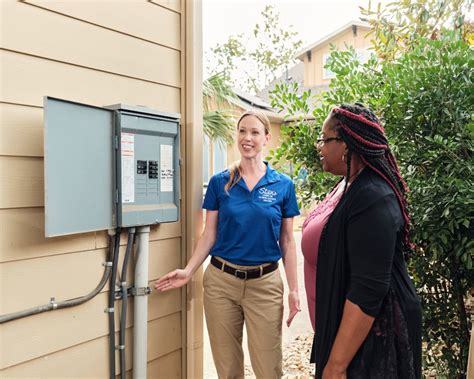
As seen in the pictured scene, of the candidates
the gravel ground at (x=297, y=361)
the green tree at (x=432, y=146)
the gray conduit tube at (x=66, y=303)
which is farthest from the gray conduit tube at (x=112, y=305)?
the gravel ground at (x=297, y=361)

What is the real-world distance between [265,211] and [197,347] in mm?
821

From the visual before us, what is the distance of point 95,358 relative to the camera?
1.97 meters

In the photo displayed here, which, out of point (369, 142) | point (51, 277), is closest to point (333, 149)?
point (369, 142)

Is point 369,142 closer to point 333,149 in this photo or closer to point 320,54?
point 333,149

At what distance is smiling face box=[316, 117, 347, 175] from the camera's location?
164 centimetres

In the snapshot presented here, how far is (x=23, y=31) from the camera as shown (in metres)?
Answer: 1.65

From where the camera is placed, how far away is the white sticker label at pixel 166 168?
2.13m

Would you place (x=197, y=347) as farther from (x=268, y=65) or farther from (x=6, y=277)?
(x=268, y=65)

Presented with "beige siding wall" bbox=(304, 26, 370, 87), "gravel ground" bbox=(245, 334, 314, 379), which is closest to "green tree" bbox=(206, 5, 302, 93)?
"beige siding wall" bbox=(304, 26, 370, 87)

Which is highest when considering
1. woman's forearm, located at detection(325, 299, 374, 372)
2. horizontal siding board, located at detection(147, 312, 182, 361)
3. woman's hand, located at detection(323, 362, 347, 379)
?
woman's forearm, located at detection(325, 299, 374, 372)

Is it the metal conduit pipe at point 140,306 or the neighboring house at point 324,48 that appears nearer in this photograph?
the metal conduit pipe at point 140,306

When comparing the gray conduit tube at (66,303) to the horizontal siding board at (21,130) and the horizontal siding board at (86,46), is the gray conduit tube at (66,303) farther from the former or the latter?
the horizontal siding board at (86,46)

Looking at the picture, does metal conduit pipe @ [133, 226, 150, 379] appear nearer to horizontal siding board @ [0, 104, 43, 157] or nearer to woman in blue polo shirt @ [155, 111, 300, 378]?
woman in blue polo shirt @ [155, 111, 300, 378]

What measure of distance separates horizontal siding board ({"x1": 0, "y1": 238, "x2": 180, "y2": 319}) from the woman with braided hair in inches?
36.9
